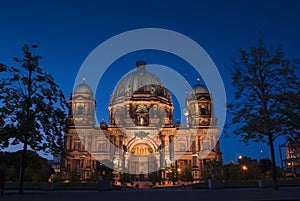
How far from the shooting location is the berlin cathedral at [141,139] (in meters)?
69.8

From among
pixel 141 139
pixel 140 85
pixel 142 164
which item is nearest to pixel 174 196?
pixel 142 164

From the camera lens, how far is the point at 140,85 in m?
89.8

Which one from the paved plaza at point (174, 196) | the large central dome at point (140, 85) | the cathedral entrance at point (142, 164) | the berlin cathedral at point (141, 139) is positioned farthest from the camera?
the large central dome at point (140, 85)

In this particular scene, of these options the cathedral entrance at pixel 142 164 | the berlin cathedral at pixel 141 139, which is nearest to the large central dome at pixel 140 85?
the berlin cathedral at pixel 141 139

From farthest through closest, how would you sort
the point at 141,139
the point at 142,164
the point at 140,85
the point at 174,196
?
1. the point at 140,85
2. the point at 141,139
3. the point at 142,164
4. the point at 174,196

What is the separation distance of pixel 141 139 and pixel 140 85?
19.5m

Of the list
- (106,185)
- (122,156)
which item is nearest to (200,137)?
(122,156)

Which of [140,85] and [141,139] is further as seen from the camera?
[140,85]

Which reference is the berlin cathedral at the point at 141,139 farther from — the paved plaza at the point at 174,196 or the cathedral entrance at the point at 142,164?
the paved plaza at the point at 174,196

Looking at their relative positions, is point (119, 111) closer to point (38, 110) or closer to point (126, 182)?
point (126, 182)

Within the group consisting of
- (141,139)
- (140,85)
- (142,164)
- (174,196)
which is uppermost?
(140,85)

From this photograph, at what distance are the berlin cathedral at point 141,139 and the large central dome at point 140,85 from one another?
21.5ft

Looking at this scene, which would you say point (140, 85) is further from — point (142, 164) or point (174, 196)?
point (174, 196)

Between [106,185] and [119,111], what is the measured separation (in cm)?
5489
